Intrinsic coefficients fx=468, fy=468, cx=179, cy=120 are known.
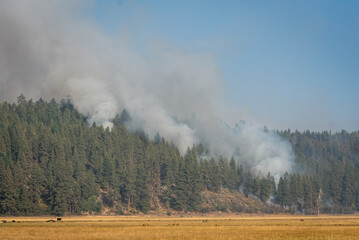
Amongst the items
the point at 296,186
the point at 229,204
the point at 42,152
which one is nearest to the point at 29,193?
the point at 42,152

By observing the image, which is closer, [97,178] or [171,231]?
[171,231]

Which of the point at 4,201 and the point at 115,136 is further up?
the point at 115,136

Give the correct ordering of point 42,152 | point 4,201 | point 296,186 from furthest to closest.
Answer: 1. point 296,186
2. point 42,152
3. point 4,201

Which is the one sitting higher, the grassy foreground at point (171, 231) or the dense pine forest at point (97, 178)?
the dense pine forest at point (97, 178)

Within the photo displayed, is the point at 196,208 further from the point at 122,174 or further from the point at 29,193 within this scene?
the point at 29,193

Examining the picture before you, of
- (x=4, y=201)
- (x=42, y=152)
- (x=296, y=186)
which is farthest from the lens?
(x=296, y=186)

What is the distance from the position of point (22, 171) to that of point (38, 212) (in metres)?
15.9

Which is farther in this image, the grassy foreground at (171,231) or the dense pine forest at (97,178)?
the dense pine forest at (97,178)

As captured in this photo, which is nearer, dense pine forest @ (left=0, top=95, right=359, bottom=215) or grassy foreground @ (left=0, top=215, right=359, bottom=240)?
grassy foreground @ (left=0, top=215, right=359, bottom=240)

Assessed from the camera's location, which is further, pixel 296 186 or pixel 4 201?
pixel 296 186

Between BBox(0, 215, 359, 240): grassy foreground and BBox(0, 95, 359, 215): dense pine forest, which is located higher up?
BBox(0, 95, 359, 215): dense pine forest

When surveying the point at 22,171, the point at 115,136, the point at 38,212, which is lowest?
→ the point at 38,212

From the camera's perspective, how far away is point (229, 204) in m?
185

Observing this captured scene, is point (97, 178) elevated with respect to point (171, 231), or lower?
elevated
